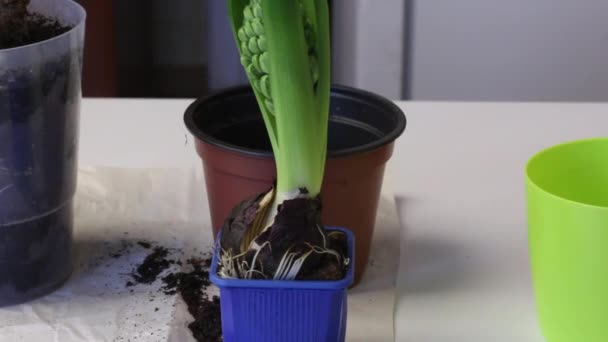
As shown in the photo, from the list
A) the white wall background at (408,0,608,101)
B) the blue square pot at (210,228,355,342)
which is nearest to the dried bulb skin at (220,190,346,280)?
the blue square pot at (210,228,355,342)

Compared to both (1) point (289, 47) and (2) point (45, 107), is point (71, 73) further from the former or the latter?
(1) point (289, 47)

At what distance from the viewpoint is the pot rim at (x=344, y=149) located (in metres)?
0.53

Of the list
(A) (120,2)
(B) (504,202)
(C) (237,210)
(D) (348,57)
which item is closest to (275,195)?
(C) (237,210)

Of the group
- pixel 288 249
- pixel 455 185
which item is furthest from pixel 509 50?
pixel 288 249

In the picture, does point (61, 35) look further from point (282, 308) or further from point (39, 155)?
point (282, 308)

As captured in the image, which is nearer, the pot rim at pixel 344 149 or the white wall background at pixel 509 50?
the pot rim at pixel 344 149

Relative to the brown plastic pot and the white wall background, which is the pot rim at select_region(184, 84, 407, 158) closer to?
the brown plastic pot

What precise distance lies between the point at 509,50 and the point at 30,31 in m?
1.07

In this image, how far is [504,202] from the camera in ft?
2.21

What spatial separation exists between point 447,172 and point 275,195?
275 mm

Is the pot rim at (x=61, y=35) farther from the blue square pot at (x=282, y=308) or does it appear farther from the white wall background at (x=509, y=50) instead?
the white wall background at (x=509, y=50)

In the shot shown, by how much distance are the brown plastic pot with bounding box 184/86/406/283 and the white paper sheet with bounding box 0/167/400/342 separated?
0.04 meters

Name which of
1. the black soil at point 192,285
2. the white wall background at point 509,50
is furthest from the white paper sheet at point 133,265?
the white wall background at point 509,50

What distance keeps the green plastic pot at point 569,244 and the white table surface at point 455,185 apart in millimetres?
40
